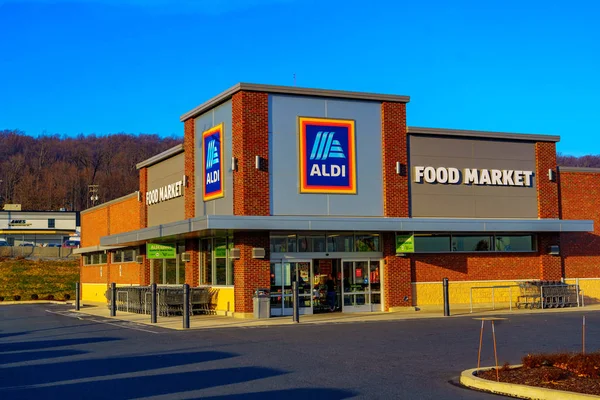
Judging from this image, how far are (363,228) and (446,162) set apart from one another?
5390 mm

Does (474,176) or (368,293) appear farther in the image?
(474,176)

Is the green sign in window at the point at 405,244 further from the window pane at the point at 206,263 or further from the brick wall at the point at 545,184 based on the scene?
the window pane at the point at 206,263

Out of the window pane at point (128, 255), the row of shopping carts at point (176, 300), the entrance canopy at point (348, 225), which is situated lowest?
the row of shopping carts at point (176, 300)

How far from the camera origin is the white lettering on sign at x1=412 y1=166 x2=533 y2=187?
30000 mm

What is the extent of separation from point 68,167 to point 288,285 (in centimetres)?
12797

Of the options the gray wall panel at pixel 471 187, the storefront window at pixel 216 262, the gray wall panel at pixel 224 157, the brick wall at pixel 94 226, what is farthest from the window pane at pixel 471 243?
the brick wall at pixel 94 226

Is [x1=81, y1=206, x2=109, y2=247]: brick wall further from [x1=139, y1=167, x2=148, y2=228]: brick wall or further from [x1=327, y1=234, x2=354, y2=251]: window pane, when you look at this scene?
[x1=327, y1=234, x2=354, y2=251]: window pane

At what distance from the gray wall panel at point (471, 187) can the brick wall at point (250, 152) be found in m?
6.35

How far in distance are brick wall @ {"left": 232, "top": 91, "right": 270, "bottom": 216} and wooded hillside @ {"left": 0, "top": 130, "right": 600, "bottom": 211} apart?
111 meters

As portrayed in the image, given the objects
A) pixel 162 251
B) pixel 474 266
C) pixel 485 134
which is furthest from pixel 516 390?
pixel 162 251

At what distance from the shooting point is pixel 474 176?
3092 cm

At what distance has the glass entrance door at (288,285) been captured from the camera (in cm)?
2744

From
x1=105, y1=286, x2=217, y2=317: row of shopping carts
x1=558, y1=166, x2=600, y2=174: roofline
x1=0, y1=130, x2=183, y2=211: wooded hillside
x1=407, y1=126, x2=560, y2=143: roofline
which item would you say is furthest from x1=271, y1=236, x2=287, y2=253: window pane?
x1=0, y1=130, x2=183, y2=211: wooded hillside

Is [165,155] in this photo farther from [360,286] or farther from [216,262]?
[360,286]
